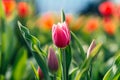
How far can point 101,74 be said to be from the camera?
171 cm

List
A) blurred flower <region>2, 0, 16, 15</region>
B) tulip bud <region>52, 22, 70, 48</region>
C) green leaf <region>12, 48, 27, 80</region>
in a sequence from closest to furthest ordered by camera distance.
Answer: tulip bud <region>52, 22, 70, 48</region>
green leaf <region>12, 48, 27, 80</region>
blurred flower <region>2, 0, 16, 15</region>

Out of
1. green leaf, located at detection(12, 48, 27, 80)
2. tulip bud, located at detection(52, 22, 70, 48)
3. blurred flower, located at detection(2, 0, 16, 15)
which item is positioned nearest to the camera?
tulip bud, located at detection(52, 22, 70, 48)

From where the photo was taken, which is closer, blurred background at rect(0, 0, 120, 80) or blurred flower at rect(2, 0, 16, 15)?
blurred background at rect(0, 0, 120, 80)

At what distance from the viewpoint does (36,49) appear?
1226mm

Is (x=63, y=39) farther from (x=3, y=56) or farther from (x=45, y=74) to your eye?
(x=3, y=56)

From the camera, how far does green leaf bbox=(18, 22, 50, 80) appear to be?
1.22 metres

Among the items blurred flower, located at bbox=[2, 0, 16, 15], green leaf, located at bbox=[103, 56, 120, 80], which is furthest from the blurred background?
green leaf, located at bbox=[103, 56, 120, 80]

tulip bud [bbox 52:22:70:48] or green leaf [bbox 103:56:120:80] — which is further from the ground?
tulip bud [bbox 52:22:70:48]

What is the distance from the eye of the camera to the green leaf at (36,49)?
1.22m

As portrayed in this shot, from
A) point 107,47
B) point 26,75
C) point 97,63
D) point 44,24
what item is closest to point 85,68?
point 97,63

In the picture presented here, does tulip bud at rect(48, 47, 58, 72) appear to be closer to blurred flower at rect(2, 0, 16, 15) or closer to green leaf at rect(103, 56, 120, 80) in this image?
green leaf at rect(103, 56, 120, 80)

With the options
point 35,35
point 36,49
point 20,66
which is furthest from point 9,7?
point 36,49

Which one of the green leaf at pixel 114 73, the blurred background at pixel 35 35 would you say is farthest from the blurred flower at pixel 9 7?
the green leaf at pixel 114 73

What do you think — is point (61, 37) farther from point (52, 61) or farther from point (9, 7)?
point (9, 7)
